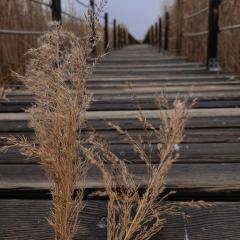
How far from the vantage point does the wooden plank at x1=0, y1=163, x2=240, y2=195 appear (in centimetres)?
128

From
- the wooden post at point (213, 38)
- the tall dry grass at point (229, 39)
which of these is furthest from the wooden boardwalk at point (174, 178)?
the wooden post at point (213, 38)

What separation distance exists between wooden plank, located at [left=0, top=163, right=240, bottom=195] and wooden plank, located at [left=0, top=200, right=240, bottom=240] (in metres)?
0.07

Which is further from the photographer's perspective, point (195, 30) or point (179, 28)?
point (179, 28)

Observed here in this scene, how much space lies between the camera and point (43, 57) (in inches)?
36.3

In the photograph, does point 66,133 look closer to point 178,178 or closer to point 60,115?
point 60,115

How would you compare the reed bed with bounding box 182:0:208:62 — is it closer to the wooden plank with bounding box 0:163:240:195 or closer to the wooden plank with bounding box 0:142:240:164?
the wooden plank with bounding box 0:142:240:164

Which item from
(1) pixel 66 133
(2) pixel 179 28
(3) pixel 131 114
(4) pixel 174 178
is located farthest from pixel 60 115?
(2) pixel 179 28

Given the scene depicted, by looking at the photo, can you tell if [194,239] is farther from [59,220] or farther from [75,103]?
[75,103]

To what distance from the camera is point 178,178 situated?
136 centimetres

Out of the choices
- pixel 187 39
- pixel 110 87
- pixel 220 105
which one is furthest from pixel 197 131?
pixel 187 39

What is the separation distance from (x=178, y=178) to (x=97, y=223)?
31 centimetres

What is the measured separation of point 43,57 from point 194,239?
0.55m

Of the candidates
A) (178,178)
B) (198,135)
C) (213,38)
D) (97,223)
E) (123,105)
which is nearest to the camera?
(97,223)

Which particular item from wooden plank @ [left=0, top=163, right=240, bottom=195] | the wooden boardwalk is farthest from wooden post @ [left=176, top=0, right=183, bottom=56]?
wooden plank @ [left=0, top=163, right=240, bottom=195]
